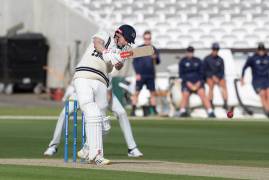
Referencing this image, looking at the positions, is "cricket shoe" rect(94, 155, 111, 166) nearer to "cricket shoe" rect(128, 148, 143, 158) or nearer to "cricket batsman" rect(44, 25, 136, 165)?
"cricket batsman" rect(44, 25, 136, 165)

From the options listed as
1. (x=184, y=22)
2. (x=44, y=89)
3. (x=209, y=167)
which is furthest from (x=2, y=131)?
(x=184, y=22)

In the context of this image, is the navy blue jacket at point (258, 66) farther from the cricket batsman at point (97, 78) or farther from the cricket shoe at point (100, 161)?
the cricket shoe at point (100, 161)

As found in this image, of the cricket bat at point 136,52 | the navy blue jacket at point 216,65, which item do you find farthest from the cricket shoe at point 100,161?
the navy blue jacket at point 216,65

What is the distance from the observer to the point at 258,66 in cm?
2823

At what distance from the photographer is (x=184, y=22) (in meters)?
39.1

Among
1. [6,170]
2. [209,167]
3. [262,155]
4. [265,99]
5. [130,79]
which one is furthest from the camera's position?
[130,79]

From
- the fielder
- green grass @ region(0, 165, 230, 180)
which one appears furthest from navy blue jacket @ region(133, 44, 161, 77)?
green grass @ region(0, 165, 230, 180)

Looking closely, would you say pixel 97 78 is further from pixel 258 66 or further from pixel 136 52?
pixel 258 66

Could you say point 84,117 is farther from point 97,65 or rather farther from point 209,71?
point 209,71

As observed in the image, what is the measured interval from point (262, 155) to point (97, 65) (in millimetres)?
3409

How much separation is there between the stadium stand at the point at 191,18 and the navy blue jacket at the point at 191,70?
31.5 ft

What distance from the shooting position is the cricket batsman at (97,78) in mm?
13039

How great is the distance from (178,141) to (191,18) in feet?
69.6

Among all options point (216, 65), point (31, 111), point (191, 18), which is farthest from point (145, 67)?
point (191, 18)
